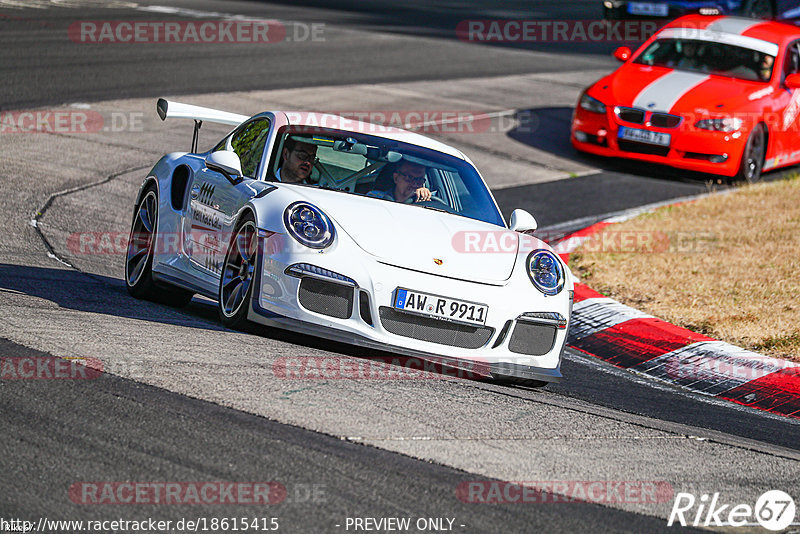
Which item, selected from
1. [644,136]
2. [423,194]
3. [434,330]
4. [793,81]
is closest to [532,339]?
[434,330]

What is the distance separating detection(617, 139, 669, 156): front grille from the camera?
14062mm

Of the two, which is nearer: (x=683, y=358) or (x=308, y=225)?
(x=308, y=225)

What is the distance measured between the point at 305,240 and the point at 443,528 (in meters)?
2.34

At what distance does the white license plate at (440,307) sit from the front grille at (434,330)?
0.11ft

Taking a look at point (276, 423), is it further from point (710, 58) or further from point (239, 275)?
point (710, 58)

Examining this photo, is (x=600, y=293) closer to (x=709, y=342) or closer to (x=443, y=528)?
(x=709, y=342)

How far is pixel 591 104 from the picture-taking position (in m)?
14.6

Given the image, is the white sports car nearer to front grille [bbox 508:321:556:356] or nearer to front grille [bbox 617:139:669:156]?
front grille [bbox 508:321:556:356]

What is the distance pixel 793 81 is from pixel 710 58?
1.08 m

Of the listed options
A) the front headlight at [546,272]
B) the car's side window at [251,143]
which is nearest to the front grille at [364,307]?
the front headlight at [546,272]

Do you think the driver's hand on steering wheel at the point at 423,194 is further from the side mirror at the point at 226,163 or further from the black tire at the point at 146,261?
the black tire at the point at 146,261

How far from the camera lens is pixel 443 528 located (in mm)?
4035

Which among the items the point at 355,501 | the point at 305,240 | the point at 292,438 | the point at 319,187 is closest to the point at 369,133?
the point at 319,187

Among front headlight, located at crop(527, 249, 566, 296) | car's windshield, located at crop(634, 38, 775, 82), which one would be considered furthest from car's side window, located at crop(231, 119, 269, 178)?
car's windshield, located at crop(634, 38, 775, 82)
